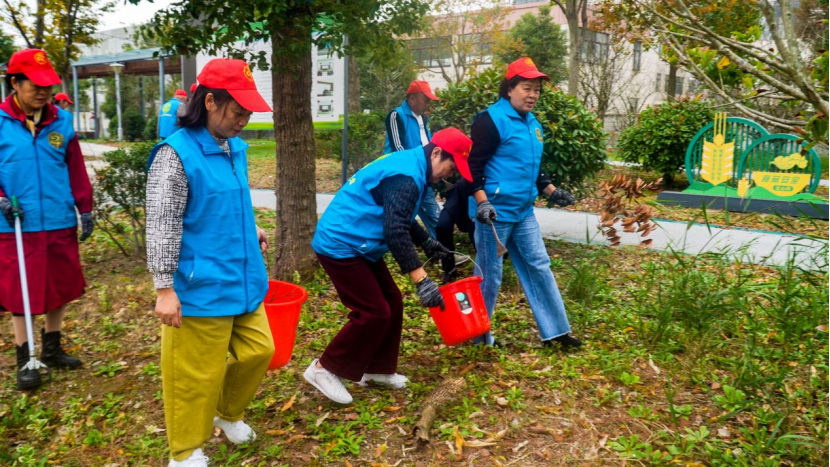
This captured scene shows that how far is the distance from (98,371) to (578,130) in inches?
188

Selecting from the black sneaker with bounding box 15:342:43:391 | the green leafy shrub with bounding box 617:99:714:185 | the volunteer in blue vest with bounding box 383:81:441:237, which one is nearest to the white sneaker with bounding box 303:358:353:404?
the black sneaker with bounding box 15:342:43:391

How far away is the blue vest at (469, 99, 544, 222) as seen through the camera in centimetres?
408

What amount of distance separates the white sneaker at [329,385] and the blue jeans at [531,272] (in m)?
1.15

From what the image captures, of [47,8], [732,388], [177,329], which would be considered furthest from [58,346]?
[47,8]

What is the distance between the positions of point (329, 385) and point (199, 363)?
0.89m

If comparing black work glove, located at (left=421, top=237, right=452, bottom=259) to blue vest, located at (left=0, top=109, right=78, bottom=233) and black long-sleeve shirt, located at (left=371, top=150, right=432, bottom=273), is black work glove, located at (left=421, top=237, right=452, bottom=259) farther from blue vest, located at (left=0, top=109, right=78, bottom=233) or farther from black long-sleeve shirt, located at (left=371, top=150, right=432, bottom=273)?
blue vest, located at (left=0, top=109, right=78, bottom=233)

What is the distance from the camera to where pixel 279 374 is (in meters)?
4.10

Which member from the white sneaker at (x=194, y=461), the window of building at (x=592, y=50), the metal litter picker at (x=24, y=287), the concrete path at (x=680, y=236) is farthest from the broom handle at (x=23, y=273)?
the window of building at (x=592, y=50)

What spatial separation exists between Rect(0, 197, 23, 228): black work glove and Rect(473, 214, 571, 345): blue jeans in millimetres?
2857

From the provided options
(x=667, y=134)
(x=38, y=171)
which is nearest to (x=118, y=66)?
(x=667, y=134)

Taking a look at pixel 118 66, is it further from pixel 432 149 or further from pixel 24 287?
pixel 432 149

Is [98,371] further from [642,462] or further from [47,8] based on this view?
[47,8]

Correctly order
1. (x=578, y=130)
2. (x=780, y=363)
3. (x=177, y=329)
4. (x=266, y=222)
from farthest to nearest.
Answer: (x=266, y=222) < (x=578, y=130) < (x=780, y=363) < (x=177, y=329)

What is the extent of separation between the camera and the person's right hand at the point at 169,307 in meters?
2.59
